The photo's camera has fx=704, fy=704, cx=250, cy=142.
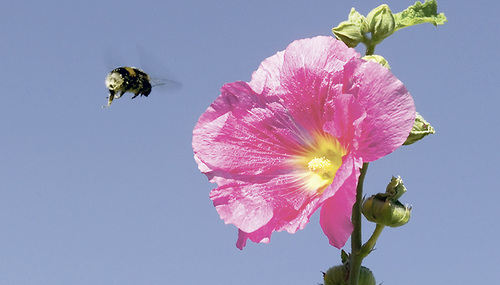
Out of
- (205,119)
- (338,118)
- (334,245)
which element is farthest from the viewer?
(205,119)

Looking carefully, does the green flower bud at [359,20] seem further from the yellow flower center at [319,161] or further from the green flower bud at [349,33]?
the yellow flower center at [319,161]

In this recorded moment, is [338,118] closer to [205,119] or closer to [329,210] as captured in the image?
[329,210]

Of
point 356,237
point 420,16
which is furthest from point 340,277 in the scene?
point 420,16

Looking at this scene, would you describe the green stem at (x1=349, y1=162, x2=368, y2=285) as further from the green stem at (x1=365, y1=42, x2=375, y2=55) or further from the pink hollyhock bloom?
the green stem at (x1=365, y1=42, x2=375, y2=55)

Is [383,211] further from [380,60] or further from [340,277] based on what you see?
[380,60]

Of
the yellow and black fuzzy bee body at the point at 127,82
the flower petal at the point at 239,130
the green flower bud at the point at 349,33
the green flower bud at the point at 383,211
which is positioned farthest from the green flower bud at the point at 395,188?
the yellow and black fuzzy bee body at the point at 127,82

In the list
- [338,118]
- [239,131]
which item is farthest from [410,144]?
[239,131]
